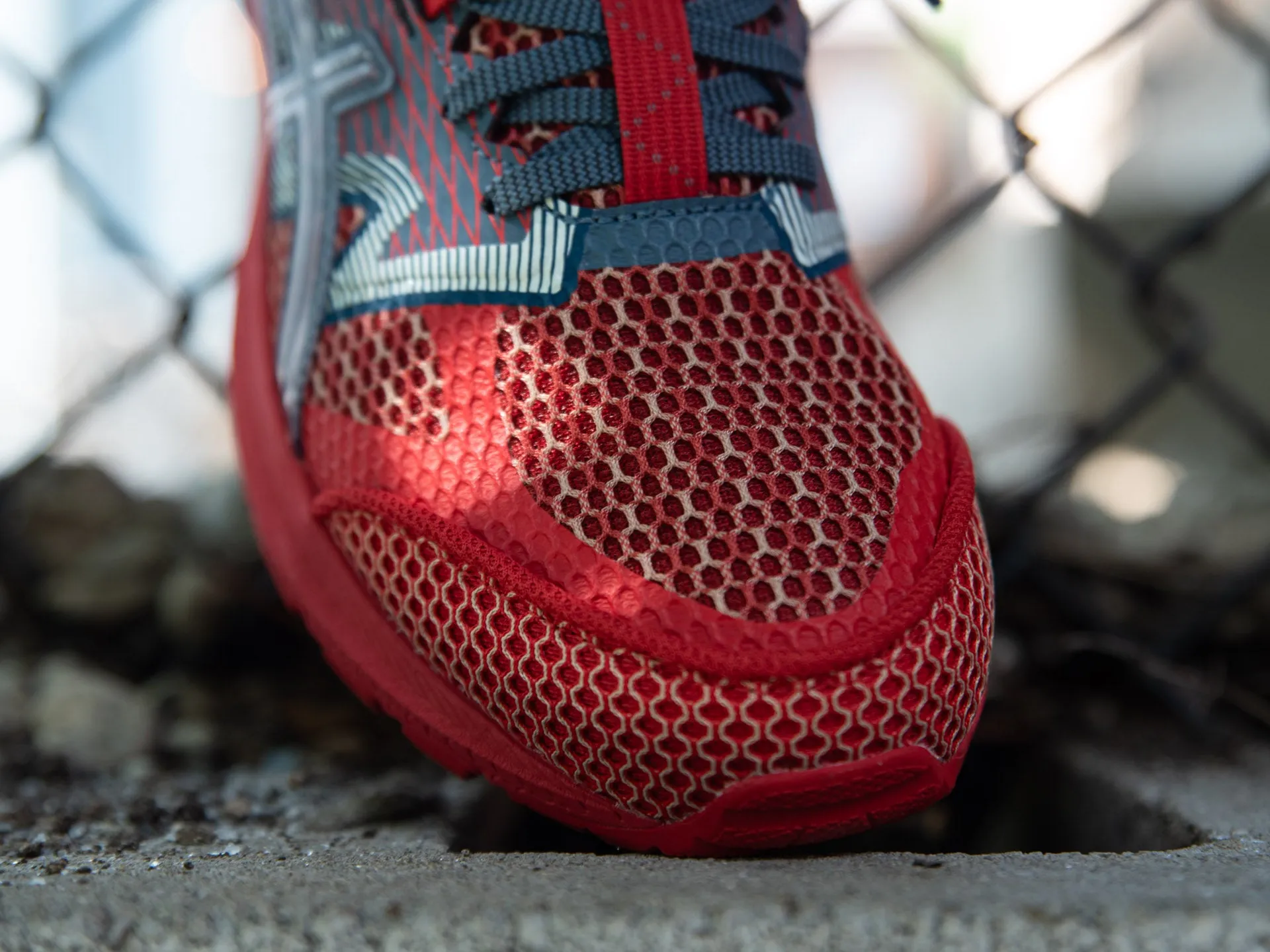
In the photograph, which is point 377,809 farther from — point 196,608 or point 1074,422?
point 1074,422

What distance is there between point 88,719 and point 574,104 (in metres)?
0.49

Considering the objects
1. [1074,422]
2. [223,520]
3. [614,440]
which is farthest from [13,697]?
[1074,422]

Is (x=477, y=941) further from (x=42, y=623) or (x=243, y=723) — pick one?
(x=42, y=623)

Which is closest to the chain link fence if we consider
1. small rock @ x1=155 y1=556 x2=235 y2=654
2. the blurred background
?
the blurred background

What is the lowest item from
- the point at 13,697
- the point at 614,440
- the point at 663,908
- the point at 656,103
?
the point at 13,697

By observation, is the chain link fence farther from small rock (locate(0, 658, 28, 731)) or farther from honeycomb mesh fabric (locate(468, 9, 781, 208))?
honeycomb mesh fabric (locate(468, 9, 781, 208))

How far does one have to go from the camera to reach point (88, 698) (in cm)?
72

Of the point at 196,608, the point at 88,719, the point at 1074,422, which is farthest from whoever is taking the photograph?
the point at 1074,422

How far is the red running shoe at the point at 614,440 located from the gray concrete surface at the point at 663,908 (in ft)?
0.13

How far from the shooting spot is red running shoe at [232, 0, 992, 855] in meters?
0.42

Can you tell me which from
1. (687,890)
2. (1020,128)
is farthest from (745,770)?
(1020,128)

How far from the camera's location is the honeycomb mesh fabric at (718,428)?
1.44 ft

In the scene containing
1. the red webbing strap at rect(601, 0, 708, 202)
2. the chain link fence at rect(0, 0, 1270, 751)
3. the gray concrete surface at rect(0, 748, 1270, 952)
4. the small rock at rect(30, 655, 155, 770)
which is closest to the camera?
the gray concrete surface at rect(0, 748, 1270, 952)

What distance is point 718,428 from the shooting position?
1.53 ft
